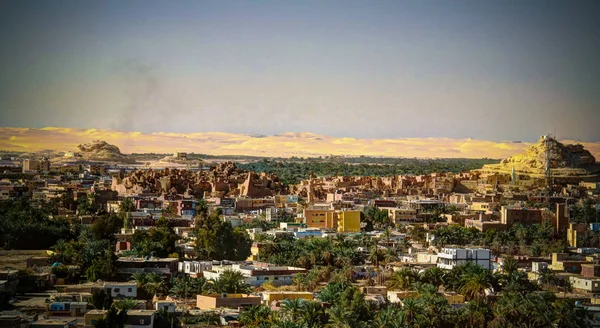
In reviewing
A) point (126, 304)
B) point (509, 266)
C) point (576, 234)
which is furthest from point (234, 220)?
point (126, 304)

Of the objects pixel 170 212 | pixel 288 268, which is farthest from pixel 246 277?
pixel 170 212

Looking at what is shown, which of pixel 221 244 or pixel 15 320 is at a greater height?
pixel 221 244

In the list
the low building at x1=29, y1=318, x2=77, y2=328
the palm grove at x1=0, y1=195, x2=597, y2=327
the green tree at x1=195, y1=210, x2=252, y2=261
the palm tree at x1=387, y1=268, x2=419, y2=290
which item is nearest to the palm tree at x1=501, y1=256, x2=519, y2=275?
the palm grove at x1=0, y1=195, x2=597, y2=327

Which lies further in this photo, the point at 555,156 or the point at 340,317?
the point at 555,156

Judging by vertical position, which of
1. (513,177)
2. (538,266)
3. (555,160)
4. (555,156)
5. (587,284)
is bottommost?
(587,284)

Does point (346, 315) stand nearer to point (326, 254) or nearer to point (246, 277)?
point (246, 277)

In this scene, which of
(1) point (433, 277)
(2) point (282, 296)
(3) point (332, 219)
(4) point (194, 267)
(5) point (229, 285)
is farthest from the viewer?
(3) point (332, 219)

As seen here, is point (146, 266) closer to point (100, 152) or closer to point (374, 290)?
point (374, 290)

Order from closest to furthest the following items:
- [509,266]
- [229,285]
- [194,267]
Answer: [229,285] → [509,266] → [194,267]
